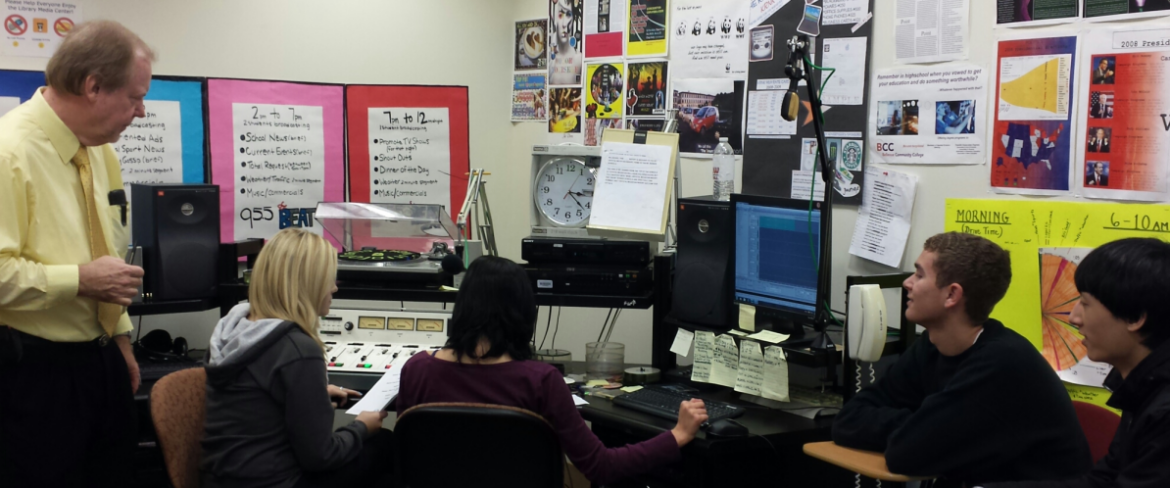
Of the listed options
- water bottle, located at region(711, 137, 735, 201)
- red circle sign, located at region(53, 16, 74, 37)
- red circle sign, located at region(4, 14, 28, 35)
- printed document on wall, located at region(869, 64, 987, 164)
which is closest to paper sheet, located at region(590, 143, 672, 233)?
water bottle, located at region(711, 137, 735, 201)

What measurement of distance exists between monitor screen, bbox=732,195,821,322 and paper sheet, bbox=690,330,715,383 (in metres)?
0.14

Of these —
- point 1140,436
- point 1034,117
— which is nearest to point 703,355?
point 1034,117

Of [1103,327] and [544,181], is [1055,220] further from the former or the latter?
[544,181]

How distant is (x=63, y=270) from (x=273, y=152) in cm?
153

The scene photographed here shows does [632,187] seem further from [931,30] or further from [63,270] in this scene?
[63,270]

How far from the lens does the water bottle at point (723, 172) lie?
2.64 meters

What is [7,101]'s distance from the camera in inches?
110

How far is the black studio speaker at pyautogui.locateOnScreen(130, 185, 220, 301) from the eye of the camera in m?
2.66

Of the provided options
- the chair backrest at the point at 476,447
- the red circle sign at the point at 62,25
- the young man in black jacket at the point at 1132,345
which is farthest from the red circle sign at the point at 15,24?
the young man in black jacket at the point at 1132,345

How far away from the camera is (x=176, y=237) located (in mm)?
2686

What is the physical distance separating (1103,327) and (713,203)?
1.11 meters

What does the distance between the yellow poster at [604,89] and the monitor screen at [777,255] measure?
970mm

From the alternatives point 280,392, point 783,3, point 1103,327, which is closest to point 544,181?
point 783,3

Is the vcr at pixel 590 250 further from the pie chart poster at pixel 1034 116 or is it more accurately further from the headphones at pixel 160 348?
the headphones at pixel 160 348
